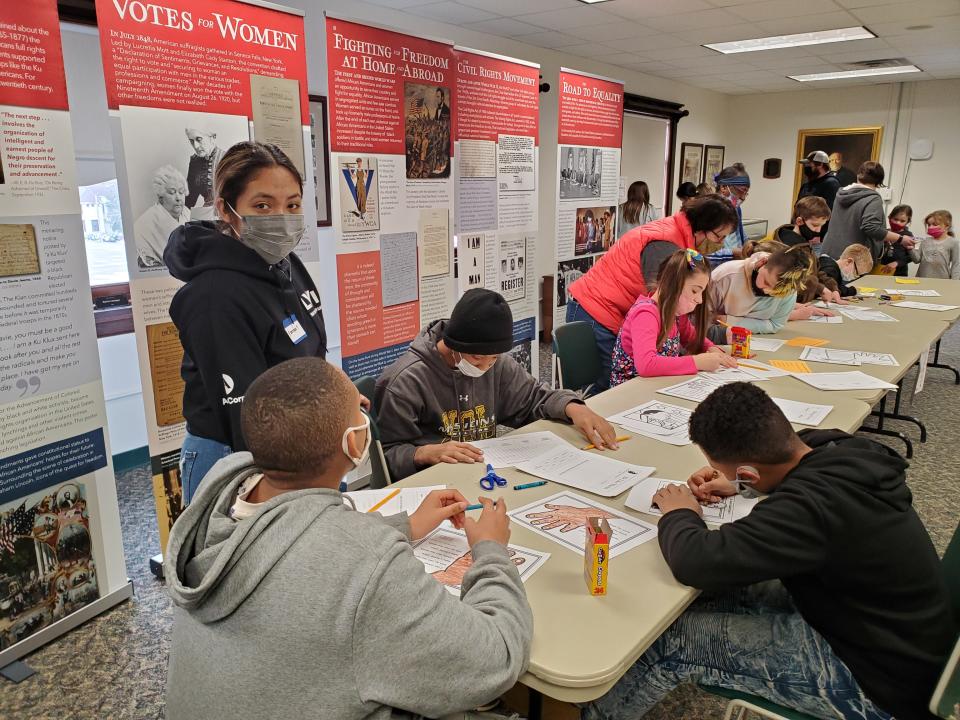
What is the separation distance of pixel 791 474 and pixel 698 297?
162 centimetres

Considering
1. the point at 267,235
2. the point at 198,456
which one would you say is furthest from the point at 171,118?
the point at 198,456

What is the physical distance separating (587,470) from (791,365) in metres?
1.64

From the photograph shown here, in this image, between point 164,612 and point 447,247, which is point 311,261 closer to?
point 447,247

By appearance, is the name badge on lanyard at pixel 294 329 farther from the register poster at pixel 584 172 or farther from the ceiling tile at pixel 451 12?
the ceiling tile at pixel 451 12

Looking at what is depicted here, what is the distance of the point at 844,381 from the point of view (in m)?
2.71

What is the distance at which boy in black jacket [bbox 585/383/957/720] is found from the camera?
1237 millimetres

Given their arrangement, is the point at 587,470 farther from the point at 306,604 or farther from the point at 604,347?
the point at 604,347

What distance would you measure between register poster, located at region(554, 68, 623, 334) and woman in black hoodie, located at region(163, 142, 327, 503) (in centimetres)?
244

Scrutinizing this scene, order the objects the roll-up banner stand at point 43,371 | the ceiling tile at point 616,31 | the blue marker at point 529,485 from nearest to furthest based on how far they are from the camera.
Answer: the blue marker at point 529,485 → the roll-up banner stand at point 43,371 → the ceiling tile at point 616,31

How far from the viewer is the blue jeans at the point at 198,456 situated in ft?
6.13

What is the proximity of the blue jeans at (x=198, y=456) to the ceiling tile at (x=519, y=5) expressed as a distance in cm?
387

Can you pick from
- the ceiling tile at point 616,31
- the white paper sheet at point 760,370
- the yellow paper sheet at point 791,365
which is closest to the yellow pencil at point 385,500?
the white paper sheet at point 760,370

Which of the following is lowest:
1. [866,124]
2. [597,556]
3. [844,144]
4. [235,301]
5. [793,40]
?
[597,556]

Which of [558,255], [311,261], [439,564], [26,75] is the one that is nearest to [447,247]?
[311,261]
